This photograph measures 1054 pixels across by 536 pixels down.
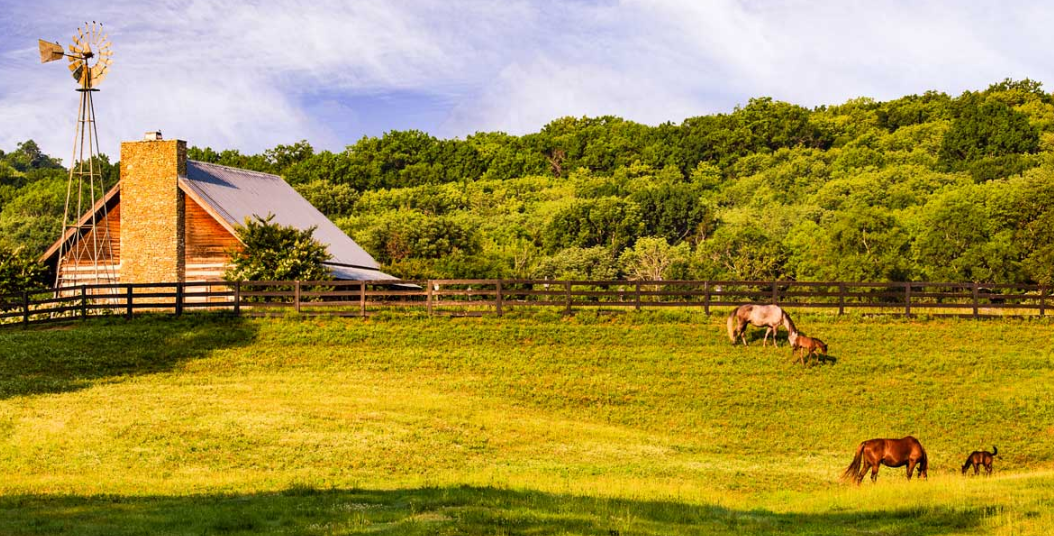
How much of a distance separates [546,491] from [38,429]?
11.7 meters

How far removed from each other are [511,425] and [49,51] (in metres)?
26.7

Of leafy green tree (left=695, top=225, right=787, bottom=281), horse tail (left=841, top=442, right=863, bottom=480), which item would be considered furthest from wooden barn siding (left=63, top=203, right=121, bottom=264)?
leafy green tree (left=695, top=225, right=787, bottom=281)

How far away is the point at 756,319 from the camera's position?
31844 millimetres

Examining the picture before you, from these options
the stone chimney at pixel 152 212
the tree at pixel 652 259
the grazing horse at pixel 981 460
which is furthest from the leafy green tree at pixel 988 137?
the grazing horse at pixel 981 460

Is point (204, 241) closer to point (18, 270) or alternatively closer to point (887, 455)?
point (18, 270)

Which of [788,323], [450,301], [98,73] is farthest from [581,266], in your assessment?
[788,323]

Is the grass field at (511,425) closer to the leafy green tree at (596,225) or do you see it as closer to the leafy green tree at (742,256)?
the leafy green tree at (742,256)

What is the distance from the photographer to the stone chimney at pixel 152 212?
41.0m

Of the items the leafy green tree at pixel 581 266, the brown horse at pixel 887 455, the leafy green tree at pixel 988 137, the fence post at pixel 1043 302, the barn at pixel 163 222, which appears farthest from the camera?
the leafy green tree at pixel 988 137

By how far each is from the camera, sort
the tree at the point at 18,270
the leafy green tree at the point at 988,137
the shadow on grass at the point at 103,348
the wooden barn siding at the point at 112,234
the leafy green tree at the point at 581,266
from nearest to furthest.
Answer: the shadow on grass at the point at 103,348 < the tree at the point at 18,270 < the wooden barn siding at the point at 112,234 < the leafy green tree at the point at 581,266 < the leafy green tree at the point at 988,137

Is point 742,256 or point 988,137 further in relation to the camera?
point 988,137

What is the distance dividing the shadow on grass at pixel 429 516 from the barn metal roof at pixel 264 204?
2672cm

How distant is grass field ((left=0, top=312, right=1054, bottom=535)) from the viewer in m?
13.1

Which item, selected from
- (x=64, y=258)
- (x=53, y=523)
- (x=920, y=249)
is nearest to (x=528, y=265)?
(x=920, y=249)
